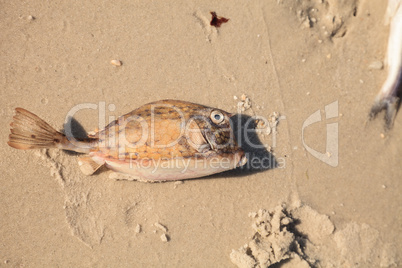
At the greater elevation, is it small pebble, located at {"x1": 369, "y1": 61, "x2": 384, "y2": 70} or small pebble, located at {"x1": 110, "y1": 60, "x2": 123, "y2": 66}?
small pebble, located at {"x1": 369, "y1": 61, "x2": 384, "y2": 70}

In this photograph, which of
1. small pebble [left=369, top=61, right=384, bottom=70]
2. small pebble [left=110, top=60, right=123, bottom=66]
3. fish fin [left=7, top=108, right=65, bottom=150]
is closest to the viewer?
fish fin [left=7, top=108, right=65, bottom=150]

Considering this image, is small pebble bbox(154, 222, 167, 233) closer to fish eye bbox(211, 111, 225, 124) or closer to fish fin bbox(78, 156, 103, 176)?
fish fin bbox(78, 156, 103, 176)

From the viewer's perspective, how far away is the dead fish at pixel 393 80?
4477mm

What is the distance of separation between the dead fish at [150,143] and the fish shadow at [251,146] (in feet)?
1.55

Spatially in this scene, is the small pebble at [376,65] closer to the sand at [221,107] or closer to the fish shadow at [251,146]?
the sand at [221,107]

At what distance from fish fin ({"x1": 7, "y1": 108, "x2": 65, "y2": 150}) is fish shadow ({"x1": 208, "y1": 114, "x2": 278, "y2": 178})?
6.83ft

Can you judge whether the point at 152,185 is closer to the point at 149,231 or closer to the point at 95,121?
the point at 149,231

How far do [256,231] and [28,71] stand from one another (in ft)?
10.3

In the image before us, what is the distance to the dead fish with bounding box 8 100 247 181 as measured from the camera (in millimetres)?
3354

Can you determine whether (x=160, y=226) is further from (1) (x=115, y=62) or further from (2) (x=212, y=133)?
(1) (x=115, y=62)

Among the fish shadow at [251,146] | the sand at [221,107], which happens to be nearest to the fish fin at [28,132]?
the sand at [221,107]

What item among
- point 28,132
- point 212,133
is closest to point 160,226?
point 212,133

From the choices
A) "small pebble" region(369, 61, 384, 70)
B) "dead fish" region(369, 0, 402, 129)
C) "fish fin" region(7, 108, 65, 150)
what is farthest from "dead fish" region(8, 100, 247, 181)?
"small pebble" region(369, 61, 384, 70)

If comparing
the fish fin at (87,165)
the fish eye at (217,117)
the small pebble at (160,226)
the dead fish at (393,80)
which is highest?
the dead fish at (393,80)
